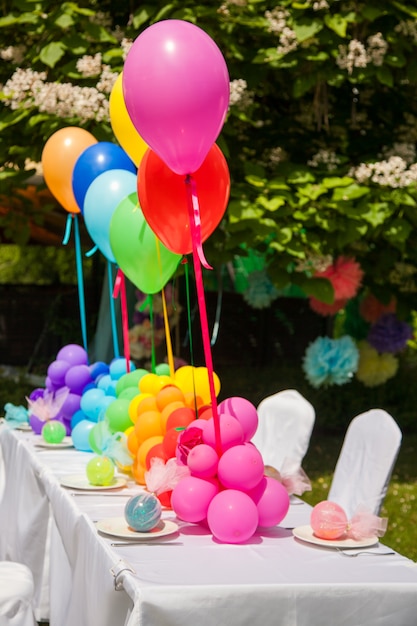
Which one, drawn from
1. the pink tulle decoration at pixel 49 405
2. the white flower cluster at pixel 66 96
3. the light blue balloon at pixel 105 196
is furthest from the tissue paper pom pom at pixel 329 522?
the white flower cluster at pixel 66 96

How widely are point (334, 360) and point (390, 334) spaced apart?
870 mm

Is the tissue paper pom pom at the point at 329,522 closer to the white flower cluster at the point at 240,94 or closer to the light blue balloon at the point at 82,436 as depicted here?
the light blue balloon at the point at 82,436

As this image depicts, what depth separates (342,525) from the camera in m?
2.67

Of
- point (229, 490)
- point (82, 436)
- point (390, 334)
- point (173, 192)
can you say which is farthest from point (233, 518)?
point (390, 334)

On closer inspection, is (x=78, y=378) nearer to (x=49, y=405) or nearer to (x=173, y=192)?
(x=49, y=405)

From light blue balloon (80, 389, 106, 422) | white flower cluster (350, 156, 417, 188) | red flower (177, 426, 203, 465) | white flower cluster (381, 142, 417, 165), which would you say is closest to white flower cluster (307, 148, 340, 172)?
white flower cluster (350, 156, 417, 188)

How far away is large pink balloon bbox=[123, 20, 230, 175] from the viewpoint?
114 inches

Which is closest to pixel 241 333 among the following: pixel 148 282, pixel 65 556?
pixel 148 282

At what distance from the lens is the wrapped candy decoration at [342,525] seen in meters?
2.67

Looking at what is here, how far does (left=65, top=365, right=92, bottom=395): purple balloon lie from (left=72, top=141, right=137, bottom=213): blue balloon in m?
0.85

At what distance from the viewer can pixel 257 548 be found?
2.66 m

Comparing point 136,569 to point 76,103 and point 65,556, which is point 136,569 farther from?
point 76,103

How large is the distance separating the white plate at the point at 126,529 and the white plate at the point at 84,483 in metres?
0.45

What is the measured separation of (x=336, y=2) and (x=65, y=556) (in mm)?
4588
